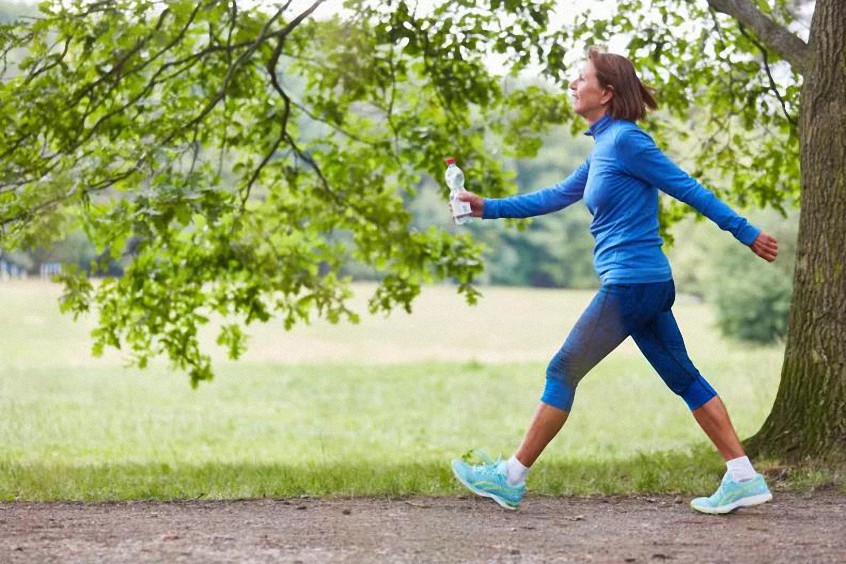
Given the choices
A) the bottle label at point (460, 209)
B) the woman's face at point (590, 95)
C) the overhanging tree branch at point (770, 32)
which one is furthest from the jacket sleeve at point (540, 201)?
the overhanging tree branch at point (770, 32)

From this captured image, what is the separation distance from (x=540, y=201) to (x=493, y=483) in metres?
1.32

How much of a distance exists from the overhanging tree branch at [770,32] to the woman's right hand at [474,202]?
2609mm

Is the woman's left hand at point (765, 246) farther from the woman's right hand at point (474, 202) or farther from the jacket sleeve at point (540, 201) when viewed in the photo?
the woman's right hand at point (474, 202)

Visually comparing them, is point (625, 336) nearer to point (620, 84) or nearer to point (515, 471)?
point (515, 471)

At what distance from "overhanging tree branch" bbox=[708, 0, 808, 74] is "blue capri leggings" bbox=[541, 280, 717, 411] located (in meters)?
2.54

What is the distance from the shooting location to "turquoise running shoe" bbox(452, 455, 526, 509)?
17.9 ft

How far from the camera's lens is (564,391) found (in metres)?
5.29

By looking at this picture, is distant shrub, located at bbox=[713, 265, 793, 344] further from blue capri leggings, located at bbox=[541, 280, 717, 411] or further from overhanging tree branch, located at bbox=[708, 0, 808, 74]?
blue capri leggings, located at bbox=[541, 280, 717, 411]

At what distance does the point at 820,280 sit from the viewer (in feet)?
21.5

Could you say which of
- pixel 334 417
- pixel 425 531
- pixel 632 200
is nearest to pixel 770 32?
pixel 632 200

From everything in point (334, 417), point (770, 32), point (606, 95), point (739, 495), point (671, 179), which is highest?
point (770, 32)

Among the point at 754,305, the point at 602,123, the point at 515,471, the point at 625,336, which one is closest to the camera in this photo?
the point at 625,336

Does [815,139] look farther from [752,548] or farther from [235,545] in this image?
[235,545]

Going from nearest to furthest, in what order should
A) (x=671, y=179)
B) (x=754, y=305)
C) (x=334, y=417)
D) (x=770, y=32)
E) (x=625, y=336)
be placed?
1. (x=671, y=179)
2. (x=625, y=336)
3. (x=770, y=32)
4. (x=334, y=417)
5. (x=754, y=305)
